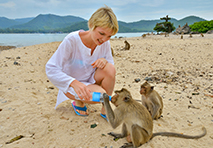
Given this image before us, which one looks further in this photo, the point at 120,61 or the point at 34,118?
the point at 120,61

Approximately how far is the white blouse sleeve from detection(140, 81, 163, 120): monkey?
5.88 ft

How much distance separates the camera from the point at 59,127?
3205mm

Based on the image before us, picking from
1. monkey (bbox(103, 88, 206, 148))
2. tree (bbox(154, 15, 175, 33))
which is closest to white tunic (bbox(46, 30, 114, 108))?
monkey (bbox(103, 88, 206, 148))

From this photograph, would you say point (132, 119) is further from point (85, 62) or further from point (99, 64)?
point (85, 62)

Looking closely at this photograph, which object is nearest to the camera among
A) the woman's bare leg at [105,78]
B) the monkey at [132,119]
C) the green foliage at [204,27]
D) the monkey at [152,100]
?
the monkey at [132,119]

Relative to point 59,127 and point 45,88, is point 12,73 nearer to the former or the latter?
Result: point 45,88

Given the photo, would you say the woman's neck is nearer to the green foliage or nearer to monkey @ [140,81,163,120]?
A: monkey @ [140,81,163,120]

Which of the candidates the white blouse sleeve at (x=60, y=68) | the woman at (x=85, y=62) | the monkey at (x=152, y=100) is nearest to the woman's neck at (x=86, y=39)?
the woman at (x=85, y=62)

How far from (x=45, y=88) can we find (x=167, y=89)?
3.90 metres

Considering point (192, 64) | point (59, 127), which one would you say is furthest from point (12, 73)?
point (192, 64)

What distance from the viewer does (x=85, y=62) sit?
335cm

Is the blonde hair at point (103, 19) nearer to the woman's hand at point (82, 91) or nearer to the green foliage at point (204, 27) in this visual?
the woman's hand at point (82, 91)

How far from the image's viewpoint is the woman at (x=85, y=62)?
2.68 m

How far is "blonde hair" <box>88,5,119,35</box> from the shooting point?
8.55 ft
